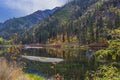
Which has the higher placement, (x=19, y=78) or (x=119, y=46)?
(x=119, y=46)

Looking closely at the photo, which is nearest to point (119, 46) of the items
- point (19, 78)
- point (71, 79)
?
point (19, 78)

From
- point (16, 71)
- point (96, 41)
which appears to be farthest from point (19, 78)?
point (96, 41)

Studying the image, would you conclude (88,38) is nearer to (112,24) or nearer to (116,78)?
(112,24)

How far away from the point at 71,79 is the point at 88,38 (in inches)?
6067

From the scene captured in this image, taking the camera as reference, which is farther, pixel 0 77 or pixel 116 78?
pixel 0 77

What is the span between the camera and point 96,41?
180 m

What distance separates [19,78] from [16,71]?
0.27m

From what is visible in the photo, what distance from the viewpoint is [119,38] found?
340 inches

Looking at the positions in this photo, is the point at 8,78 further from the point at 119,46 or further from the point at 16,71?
the point at 119,46

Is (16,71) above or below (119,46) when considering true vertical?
below

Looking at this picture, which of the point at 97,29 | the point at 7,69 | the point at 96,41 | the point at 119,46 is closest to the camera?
the point at 119,46

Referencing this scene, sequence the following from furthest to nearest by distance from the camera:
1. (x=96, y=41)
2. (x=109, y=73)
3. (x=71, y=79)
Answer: (x=96, y=41) < (x=71, y=79) < (x=109, y=73)

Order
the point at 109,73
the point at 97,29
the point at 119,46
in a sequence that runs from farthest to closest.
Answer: the point at 97,29 → the point at 109,73 → the point at 119,46

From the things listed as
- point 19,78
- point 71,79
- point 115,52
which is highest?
point 115,52
